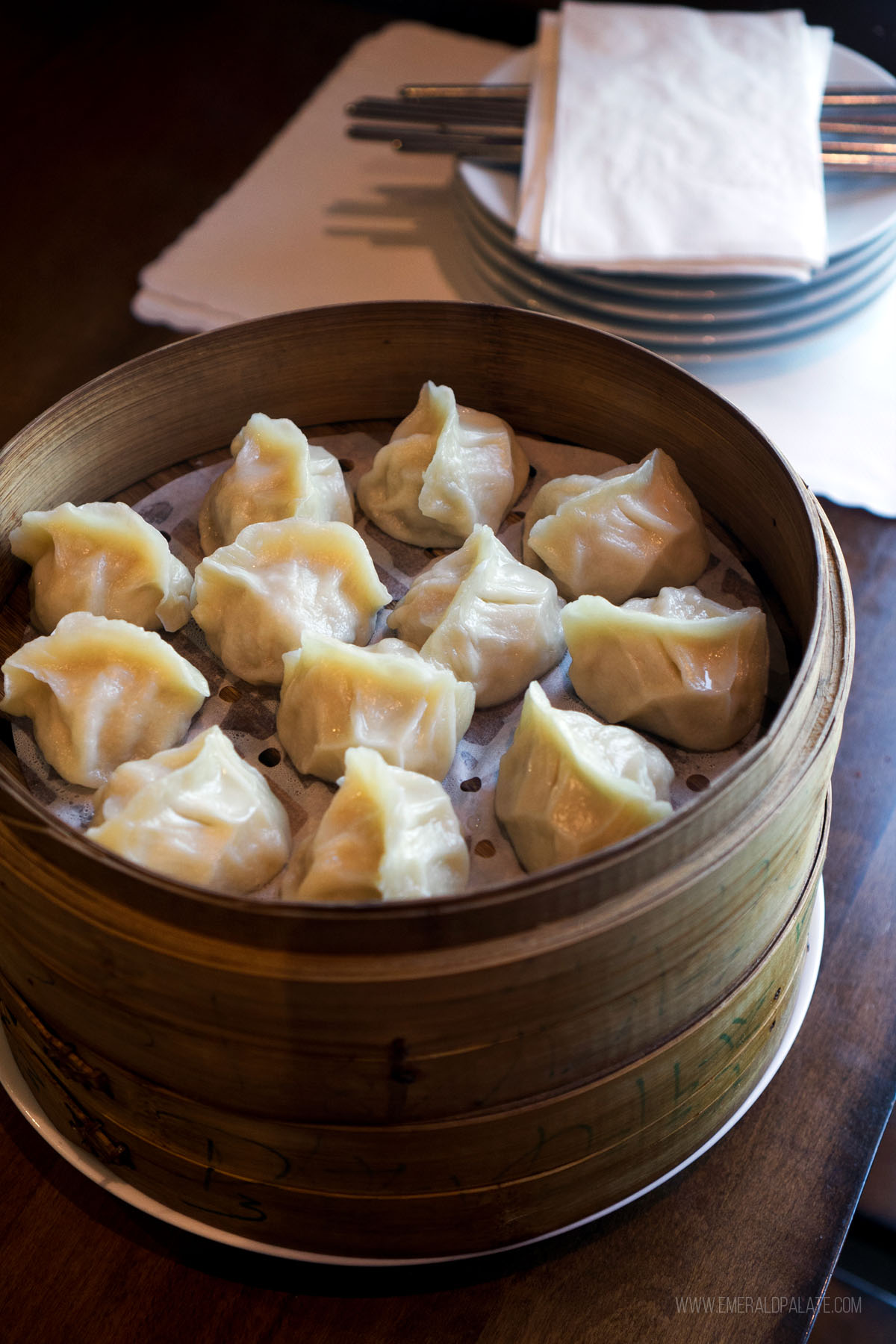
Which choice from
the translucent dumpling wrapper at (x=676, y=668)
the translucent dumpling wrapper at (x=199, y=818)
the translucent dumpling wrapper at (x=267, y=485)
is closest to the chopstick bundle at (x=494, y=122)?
the translucent dumpling wrapper at (x=267, y=485)

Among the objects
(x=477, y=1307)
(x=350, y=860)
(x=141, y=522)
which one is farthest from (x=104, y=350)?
(x=477, y=1307)

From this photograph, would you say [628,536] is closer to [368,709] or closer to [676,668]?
[676,668]

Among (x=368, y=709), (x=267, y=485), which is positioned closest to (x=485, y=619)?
(x=368, y=709)

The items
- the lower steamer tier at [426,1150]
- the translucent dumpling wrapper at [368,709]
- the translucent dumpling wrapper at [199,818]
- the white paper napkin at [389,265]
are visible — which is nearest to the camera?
the lower steamer tier at [426,1150]

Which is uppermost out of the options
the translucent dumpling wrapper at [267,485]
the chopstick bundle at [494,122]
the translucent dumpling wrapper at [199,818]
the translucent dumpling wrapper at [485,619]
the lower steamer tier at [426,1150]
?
the chopstick bundle at [494,122]

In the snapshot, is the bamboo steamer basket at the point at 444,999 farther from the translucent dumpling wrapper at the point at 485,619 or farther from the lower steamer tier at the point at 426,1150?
the translucent dumpling wrapper at the point at 485,619

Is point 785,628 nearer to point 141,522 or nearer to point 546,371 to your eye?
point 546,371

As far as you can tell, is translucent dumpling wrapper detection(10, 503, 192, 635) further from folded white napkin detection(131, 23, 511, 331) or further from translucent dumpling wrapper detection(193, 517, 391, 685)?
folded white napkin detection(131, 23, 511, 331)
